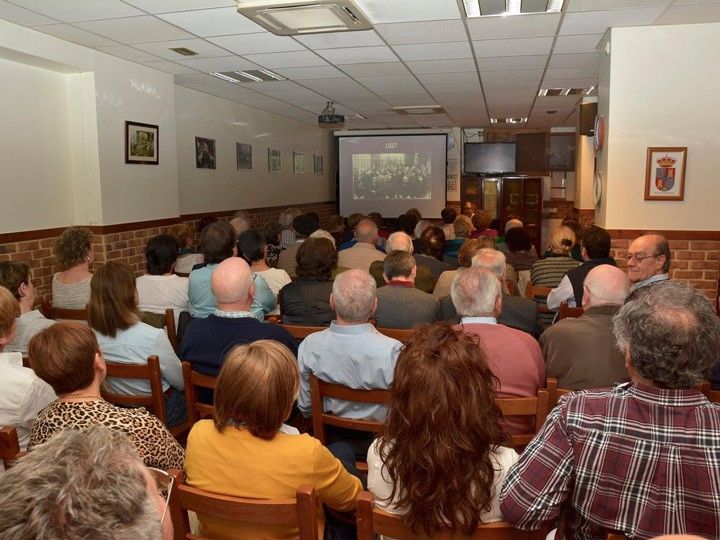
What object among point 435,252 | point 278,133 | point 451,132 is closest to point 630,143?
point 435,252

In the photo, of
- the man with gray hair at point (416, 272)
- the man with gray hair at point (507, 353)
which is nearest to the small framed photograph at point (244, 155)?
the man with gray hair at point (416, 272)

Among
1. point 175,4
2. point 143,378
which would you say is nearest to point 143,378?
point 143,378

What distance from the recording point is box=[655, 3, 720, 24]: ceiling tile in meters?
3.99

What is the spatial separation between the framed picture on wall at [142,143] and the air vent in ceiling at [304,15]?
83.0 inches

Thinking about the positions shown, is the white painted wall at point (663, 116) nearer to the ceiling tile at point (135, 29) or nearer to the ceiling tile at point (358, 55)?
the ceiling tile at point (358, 55)

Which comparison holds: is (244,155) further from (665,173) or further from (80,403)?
(80,403)

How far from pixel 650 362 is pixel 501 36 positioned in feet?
12.9

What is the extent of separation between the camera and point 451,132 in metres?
12.1

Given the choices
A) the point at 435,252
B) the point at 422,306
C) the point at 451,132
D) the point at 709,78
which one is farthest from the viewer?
the point at 451,132

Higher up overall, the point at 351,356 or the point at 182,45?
the point at 182,45

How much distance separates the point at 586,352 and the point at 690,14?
3.04 m

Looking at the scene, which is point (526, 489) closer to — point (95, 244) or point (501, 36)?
point (501, 36)

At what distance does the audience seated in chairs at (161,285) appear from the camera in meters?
3.86

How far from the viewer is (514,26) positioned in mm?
4414
